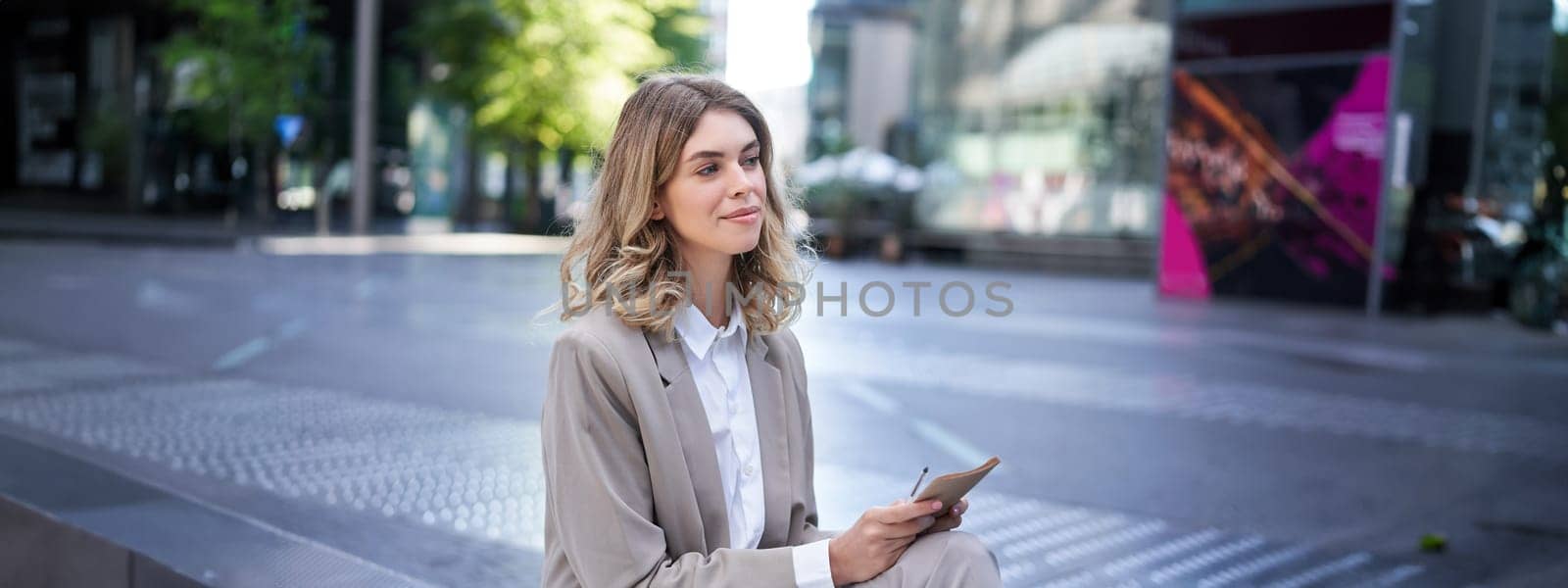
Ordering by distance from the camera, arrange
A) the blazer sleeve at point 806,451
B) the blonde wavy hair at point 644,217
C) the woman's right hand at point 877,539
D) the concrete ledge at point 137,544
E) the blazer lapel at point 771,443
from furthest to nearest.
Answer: the concrete ledge at point 137,544 → the blazer sleeve at point 806,451 → the blazer lapel at point 771,443 → the blonde wavy hair at point 644,217 → the woman's right hand at point 877,539

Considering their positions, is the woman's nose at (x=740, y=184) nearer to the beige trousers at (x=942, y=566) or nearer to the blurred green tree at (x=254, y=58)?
the beige trousers at (x=942, y=566)

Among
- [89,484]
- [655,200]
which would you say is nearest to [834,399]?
[89,484]

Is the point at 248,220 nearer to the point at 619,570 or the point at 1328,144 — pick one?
the point at 1328,144

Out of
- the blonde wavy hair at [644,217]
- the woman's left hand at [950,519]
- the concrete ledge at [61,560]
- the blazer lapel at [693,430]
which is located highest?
the blonde wavy hair at [644,217]

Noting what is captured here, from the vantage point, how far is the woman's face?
6.85 feet

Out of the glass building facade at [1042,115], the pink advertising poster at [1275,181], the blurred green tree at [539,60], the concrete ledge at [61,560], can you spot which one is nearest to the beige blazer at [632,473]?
the concrete ledge at [61,560]

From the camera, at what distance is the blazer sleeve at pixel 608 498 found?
1.94m

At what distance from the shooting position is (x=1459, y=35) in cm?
1477

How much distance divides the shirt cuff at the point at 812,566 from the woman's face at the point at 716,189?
54 cm

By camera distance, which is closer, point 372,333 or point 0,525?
point 0,525

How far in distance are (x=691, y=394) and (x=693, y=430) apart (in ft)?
0.21

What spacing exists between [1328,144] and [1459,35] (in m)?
1.98

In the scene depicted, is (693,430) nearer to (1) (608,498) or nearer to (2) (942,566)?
(1) (608,498)

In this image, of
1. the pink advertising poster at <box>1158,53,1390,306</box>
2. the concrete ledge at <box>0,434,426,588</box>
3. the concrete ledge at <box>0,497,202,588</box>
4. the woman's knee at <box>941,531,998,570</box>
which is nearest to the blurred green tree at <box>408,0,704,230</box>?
the pink advertising poster at <box>1158,53,1390,306</box>
